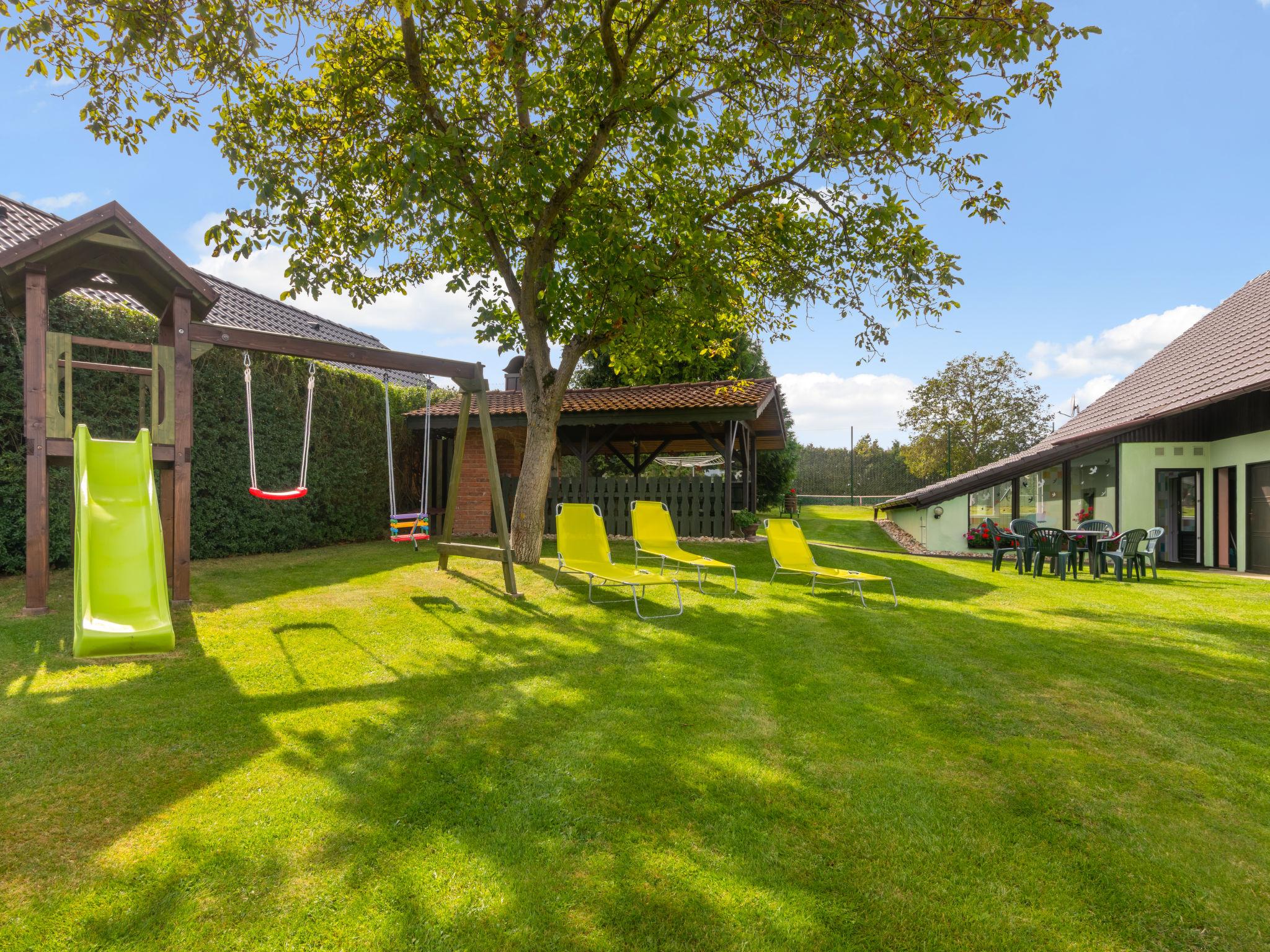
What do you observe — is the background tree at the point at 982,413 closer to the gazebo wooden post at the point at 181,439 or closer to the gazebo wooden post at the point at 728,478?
the gazebo wooden post at the point at 728,478

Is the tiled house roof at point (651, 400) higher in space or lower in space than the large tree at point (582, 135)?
lower

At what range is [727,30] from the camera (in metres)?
7.56

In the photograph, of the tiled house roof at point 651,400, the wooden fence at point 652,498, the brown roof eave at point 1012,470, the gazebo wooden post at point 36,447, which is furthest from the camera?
the brown roof eave at point 1012,470

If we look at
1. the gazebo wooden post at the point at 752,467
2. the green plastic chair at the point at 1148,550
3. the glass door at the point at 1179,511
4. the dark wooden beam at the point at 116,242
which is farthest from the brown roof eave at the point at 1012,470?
the dark wooden beam at the point at 116,242

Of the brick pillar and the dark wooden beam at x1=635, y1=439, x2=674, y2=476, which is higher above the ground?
the dark wooden beam at x1=635, y1=439, x2=674, y2=476

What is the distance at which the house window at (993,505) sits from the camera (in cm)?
1593

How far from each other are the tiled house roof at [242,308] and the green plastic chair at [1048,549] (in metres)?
10.8

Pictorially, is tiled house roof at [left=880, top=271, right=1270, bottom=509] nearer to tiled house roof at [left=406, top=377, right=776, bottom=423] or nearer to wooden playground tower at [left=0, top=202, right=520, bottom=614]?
tiled house roof at [left=406, top=377, right=776, bottom=423]

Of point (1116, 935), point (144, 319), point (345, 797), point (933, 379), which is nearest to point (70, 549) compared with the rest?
point (144, 319)

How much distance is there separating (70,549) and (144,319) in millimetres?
3113

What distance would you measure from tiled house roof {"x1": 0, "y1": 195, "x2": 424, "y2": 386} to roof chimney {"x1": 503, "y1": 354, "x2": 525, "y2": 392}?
2.75 metres

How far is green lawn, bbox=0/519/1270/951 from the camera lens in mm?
2104

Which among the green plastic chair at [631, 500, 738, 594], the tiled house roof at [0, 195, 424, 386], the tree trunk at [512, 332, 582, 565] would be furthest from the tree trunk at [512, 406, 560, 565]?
the tiled house roof at [0, 195, 424, 386]

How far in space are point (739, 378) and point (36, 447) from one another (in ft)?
55.3
